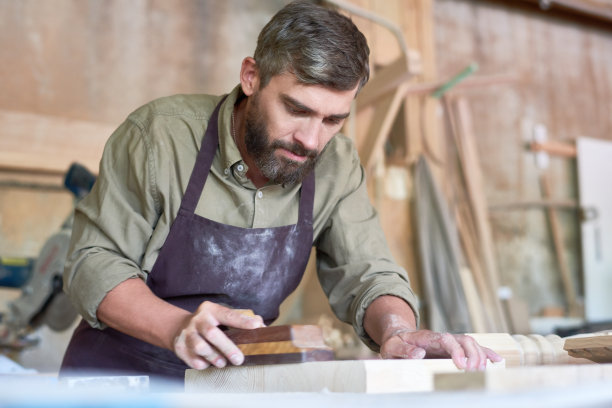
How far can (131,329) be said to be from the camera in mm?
1647

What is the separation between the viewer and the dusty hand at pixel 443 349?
1471 millimetres

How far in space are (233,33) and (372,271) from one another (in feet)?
11.2

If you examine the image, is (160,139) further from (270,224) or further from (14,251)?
(14,251)

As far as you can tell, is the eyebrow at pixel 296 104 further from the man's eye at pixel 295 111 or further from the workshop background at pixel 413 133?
the workshop background at pixel 413 133

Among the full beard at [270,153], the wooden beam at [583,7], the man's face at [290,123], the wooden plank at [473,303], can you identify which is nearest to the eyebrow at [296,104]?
the man's face at [290,123]

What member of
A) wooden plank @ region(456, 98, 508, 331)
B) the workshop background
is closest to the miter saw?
the workshop background

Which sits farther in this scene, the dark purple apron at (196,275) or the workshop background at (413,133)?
the workshop background at (413,133)

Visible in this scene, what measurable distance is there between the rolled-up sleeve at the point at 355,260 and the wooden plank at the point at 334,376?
0.64 meters

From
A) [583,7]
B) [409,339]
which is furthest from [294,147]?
[583,7]

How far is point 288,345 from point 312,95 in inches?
32.8

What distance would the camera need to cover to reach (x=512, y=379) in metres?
0.86

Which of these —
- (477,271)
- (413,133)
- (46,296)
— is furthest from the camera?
(477,271)

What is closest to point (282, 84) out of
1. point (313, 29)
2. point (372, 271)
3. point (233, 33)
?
point (313, 29)

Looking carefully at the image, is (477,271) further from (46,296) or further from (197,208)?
(197,208)
